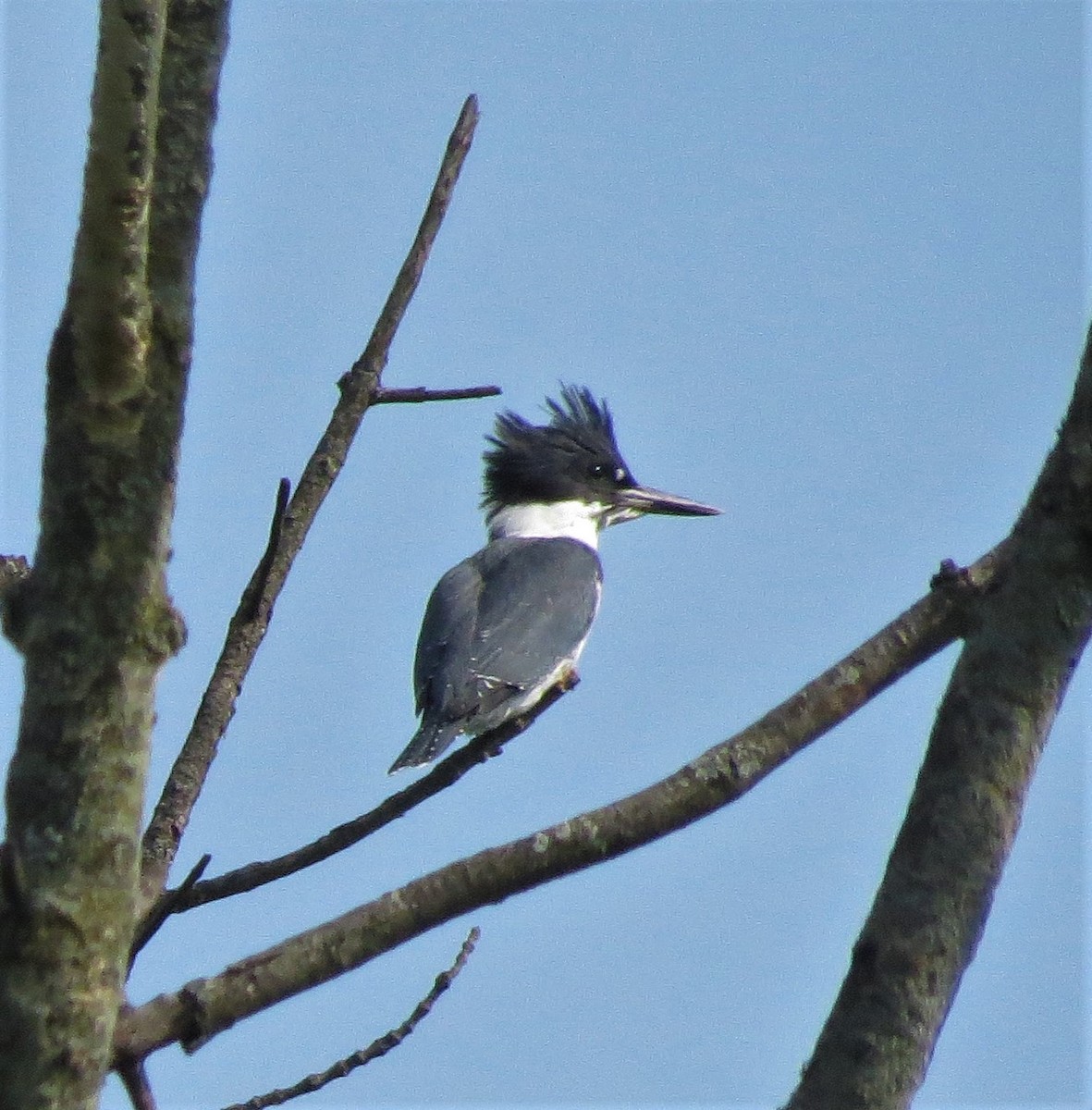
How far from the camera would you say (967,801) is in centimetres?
176

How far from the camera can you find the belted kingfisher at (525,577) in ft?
15.2

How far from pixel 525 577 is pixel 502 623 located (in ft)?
0.95

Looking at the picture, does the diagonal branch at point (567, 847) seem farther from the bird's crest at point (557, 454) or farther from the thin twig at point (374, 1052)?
the bird's crest at point (557, 454)

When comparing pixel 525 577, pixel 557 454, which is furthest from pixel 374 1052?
pixel 557 454

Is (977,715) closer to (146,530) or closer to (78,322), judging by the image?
(146,530)

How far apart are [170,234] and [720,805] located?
91 cm

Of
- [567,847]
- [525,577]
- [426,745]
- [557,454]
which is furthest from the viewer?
[557,454]

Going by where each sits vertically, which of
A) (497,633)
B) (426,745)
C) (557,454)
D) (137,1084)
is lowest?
(137,1084)

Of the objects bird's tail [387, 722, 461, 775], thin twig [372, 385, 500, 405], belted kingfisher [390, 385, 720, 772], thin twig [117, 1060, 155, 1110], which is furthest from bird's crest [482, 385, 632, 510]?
thin twig [117, 1060, 155, 1110]

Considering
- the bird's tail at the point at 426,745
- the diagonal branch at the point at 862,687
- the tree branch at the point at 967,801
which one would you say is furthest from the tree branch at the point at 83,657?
the bird's tail at the point at 426,745

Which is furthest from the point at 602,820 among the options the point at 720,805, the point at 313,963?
the point at 313,963

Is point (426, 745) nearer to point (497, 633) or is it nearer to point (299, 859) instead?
point (497, 633)

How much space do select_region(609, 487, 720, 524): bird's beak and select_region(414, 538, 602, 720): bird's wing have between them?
51cm

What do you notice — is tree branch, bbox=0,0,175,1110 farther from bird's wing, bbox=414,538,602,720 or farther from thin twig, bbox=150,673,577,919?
bird's wing, bbox=414,538,602,720
